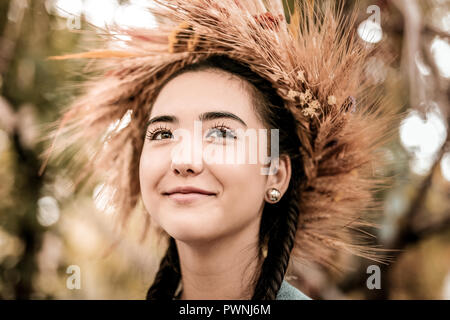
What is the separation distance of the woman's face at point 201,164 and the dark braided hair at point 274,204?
0.04 m

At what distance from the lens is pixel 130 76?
4.81 feet

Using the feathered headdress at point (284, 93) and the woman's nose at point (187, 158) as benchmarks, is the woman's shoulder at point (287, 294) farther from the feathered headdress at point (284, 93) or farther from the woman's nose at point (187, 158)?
the woman's nose at point (187, 158)

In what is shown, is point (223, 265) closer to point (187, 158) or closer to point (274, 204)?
point (274, 204)

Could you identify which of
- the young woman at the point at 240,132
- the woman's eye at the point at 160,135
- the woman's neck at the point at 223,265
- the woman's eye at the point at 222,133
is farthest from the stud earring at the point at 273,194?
the woman's eye at the point at 160,135

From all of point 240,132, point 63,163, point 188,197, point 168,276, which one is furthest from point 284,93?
point 63,163

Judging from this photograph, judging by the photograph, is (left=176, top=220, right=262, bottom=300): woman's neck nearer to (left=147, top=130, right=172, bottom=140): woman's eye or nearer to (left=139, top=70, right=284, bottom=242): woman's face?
(left=139, top=70, right=284, bottom=242): woman's face

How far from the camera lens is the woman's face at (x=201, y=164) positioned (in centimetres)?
118

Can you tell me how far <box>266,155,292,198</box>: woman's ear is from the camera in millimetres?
1355

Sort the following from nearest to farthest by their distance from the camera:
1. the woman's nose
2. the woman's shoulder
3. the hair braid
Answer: the woman's nose < the woman's shoulder < the hair braid

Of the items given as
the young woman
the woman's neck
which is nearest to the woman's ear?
the young woman

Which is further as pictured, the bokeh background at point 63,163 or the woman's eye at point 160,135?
the bokeh background at point 63,163

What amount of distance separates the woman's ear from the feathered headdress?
101mm

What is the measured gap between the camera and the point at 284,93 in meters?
1.33

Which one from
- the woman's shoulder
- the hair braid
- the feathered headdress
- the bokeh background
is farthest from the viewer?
the bokeh background
